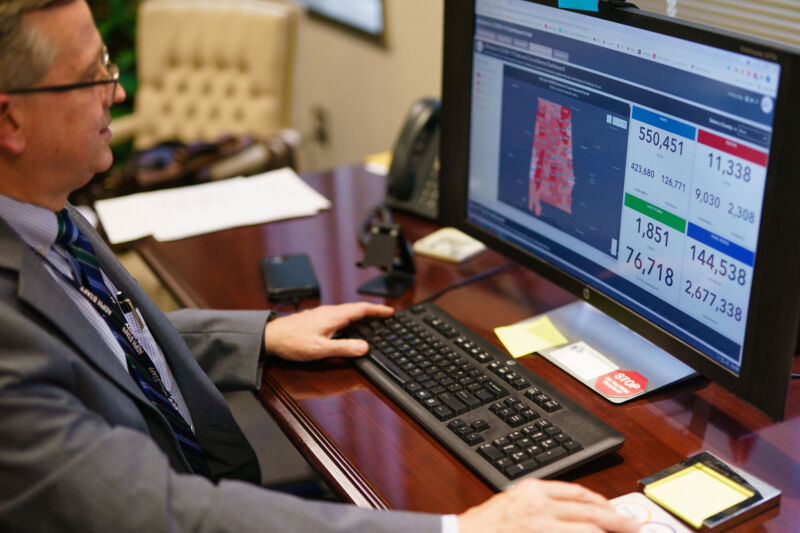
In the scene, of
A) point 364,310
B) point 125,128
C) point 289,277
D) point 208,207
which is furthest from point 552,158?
point 125,128

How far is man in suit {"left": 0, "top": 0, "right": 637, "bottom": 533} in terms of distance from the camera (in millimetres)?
845

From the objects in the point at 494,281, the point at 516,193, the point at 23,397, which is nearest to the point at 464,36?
the point at 516,193

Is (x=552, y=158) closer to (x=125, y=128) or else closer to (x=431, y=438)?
(x=431, y=438)

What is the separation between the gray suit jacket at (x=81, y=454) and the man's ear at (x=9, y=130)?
9 cm

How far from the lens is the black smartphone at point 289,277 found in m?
1.46

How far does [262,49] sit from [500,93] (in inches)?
71.6

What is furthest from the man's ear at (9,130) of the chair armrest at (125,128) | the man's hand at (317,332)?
the chair armrest at (125,128)

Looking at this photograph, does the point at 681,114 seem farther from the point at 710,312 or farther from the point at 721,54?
the point at 710,312

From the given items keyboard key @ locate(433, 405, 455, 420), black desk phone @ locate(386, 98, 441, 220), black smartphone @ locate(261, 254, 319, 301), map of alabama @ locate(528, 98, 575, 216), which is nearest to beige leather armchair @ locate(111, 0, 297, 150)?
black desk phone @ locate(386, 98, 441, 220)

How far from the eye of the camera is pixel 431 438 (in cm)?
107

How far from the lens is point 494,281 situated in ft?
4.93

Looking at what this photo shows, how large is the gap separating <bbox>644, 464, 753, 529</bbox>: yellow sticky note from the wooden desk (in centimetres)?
3

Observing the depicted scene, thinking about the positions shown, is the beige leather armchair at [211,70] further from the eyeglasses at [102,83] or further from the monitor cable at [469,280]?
the eyeglasses at [102,83]

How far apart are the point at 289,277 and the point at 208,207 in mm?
448
